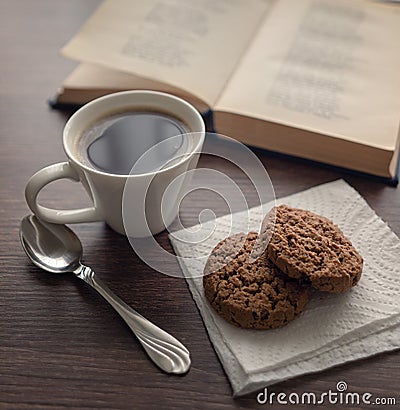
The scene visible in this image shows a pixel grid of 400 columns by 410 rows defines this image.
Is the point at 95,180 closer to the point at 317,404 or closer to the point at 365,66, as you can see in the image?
the point at 317,404

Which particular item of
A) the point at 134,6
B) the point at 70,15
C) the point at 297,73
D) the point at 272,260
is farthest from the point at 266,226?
the point at 70,15

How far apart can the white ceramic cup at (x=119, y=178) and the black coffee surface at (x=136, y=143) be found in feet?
0.04

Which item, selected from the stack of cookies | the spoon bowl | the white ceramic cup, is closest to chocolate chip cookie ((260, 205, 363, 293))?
the stack of cookies

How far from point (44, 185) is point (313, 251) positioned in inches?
12.1

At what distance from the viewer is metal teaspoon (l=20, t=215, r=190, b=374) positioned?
0.61 metres

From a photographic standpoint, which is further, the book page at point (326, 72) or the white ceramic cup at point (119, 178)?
the book page at point (326, 72)

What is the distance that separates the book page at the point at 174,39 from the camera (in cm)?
91

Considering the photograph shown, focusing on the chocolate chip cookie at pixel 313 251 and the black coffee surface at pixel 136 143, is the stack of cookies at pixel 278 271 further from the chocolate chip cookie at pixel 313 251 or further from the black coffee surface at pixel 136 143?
the black coffee surface at pixel 136 143

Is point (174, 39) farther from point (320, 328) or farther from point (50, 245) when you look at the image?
point (320, 328)

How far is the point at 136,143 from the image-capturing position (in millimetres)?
733

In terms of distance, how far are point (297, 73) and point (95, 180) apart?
429 mm

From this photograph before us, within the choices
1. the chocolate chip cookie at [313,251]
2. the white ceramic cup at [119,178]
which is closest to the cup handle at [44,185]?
the white ceramic cup at [119,178]

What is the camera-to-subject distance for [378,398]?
0.58 metres

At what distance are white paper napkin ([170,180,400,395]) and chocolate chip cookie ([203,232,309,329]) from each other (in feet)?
0.04
